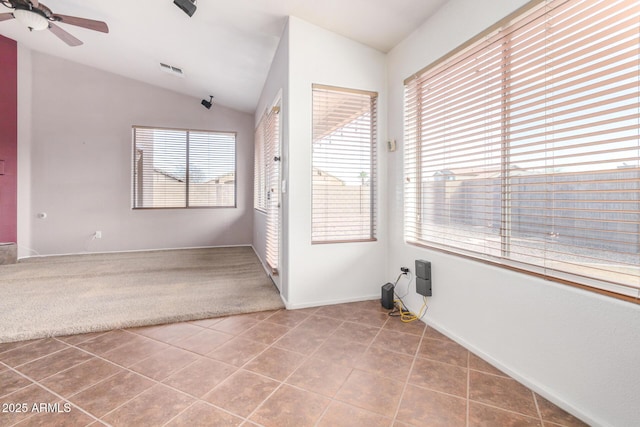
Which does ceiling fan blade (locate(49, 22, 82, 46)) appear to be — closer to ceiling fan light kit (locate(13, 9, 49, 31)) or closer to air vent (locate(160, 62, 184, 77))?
ceiling fan light kit (locate(13, 9, 49, 31))

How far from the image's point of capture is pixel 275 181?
344 cm

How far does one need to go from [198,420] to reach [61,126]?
5.85m

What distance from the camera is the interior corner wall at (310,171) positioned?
2701 mm

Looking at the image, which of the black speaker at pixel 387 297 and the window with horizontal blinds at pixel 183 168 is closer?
the black speaker at pixel 387 297

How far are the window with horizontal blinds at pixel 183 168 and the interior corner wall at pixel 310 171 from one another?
3.57 m

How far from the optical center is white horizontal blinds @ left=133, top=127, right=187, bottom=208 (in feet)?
17.7

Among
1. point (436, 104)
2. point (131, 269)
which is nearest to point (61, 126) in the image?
point (131, 269)

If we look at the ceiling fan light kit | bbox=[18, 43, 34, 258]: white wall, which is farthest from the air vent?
bbox=[18, 43, 34, 258]: white wall

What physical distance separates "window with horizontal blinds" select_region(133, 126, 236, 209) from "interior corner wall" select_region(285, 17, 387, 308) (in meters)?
3.57

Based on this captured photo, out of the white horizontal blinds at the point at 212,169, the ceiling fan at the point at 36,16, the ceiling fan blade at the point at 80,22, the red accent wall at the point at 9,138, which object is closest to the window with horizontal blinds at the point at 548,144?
the ceiling fan blade at the point at 80,22

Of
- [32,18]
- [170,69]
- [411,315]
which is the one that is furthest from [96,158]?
[411,315]

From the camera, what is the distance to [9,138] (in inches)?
177

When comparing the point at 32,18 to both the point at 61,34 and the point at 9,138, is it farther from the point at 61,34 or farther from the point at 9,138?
the point at 9,138

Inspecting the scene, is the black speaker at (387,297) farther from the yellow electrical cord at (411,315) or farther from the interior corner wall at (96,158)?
the interior corner wall at (96,158)
